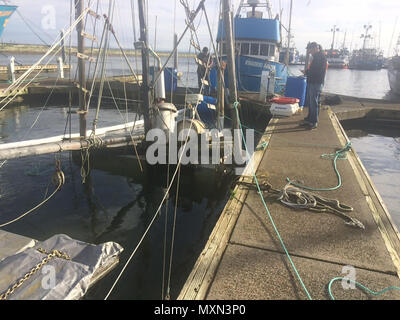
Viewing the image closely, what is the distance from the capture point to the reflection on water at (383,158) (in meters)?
7.44

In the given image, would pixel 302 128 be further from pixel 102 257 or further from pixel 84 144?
pixel 102 257

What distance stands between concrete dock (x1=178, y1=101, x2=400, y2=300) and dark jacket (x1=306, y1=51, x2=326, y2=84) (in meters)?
4.30

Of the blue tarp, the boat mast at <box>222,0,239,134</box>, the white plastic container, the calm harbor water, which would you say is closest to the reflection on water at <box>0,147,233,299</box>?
the calm harbor water

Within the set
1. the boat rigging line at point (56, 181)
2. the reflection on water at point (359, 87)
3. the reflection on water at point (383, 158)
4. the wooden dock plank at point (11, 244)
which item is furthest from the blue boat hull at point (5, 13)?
the reflection on water at point (359, 87)

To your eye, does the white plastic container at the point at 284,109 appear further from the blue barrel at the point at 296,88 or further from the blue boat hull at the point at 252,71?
the blue boat hull at the point at 252,71

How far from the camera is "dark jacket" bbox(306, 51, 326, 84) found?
8.59 meters

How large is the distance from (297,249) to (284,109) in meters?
8.57

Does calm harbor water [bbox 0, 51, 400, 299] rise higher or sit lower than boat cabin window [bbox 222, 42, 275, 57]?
lower

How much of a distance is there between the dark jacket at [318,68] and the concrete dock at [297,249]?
4303mm

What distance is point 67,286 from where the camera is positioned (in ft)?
11.3

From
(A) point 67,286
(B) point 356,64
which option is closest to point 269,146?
(A) point 67,286

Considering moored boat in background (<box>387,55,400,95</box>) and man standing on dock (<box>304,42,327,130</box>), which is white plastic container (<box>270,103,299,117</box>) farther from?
moored boat in background (<box>387,55,400,95</box>)

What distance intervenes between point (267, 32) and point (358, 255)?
17901mm

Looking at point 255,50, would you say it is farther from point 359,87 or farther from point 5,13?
point 359,87
